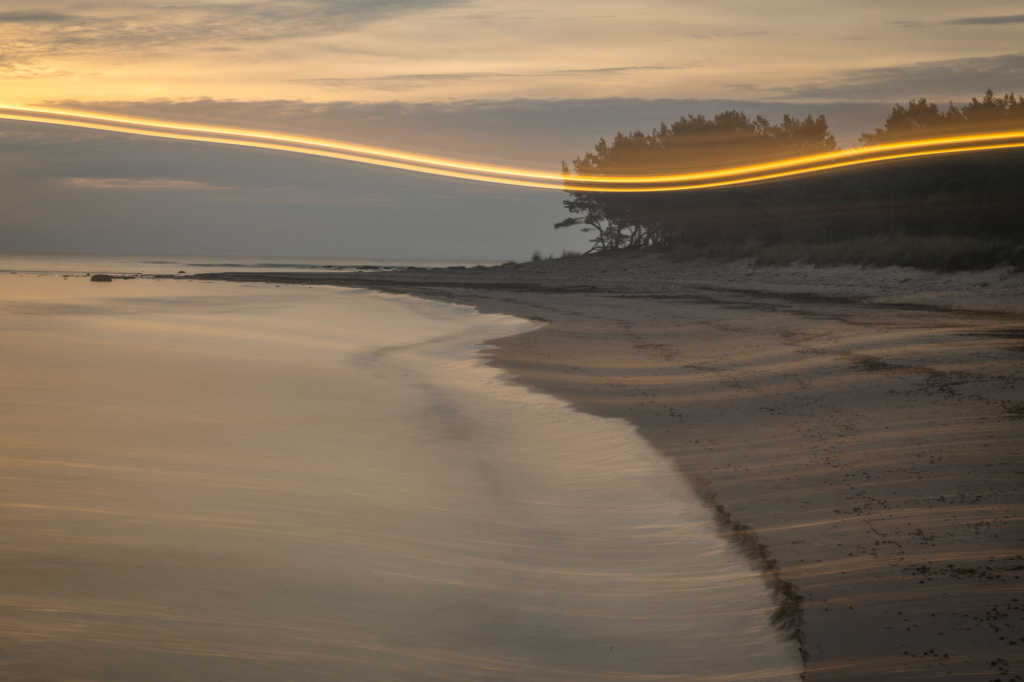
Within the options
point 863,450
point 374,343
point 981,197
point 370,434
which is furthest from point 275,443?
point 981,197

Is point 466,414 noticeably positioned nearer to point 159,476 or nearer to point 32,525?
point 159,476

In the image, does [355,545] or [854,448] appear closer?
[355,545]

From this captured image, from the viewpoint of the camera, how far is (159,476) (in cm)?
796

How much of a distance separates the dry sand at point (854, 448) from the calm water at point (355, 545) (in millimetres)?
370

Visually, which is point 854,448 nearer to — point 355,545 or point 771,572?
point 771,572

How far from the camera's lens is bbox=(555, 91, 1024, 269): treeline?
112 ft

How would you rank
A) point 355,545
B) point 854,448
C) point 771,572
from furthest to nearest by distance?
point 854,448, point 355,545, point 771,572

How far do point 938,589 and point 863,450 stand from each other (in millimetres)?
2953

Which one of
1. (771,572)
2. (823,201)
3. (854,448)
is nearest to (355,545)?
(771,572)

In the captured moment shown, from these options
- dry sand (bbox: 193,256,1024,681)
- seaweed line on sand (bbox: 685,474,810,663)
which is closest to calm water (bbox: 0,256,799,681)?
seaweed line on sand (bbox: 685,474,810,663)

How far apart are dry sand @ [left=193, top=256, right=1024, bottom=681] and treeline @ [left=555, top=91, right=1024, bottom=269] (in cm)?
1321

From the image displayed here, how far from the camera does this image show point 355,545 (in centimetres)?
617

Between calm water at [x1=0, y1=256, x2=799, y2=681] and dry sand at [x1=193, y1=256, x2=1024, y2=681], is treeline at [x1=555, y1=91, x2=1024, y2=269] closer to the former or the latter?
dry sand at [x1=193, y1=256, x2=1024, y2=681]

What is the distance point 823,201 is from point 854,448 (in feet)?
146
